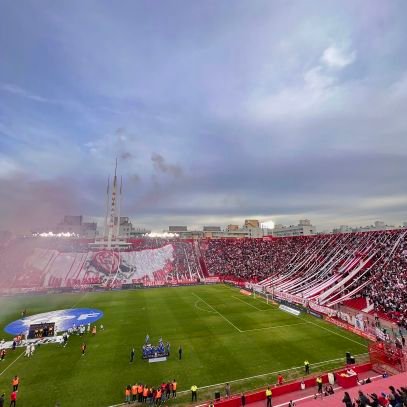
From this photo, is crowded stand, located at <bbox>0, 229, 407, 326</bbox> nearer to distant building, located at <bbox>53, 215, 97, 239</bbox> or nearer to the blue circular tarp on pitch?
the blue circular tarp on pitch

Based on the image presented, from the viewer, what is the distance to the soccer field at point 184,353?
20.4m

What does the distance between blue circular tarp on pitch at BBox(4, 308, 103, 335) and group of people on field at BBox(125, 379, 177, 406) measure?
18645 mm

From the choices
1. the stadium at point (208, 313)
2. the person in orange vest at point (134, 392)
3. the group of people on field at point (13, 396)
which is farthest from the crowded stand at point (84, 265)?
the person in orange vest at point (134, 392)

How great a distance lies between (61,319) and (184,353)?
69.9 ft

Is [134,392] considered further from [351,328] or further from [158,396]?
[351,328]

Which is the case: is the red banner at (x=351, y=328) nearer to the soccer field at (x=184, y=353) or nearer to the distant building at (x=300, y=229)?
the soccer field at (x=184, y=353)

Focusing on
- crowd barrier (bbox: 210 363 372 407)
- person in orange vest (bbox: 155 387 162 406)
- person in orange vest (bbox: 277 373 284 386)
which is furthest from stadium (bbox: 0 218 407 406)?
person in orange vest (bbox: 155 387 162 406)

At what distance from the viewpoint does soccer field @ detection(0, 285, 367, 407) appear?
20391 mm

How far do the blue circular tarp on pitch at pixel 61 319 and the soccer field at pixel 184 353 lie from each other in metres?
1.81

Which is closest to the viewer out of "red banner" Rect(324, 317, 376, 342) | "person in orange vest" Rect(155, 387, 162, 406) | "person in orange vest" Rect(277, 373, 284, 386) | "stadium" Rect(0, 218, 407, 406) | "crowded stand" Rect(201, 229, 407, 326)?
"person in orange vest" Rect(155, 387, 162, 406)

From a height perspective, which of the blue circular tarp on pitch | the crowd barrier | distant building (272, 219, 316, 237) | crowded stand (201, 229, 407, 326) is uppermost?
distant building (272, 219, 316, 237)

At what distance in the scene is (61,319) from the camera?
37.6 metres

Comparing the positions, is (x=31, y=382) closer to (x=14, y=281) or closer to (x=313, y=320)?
(x=313, y=320)

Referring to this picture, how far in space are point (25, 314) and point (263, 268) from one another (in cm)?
4868
